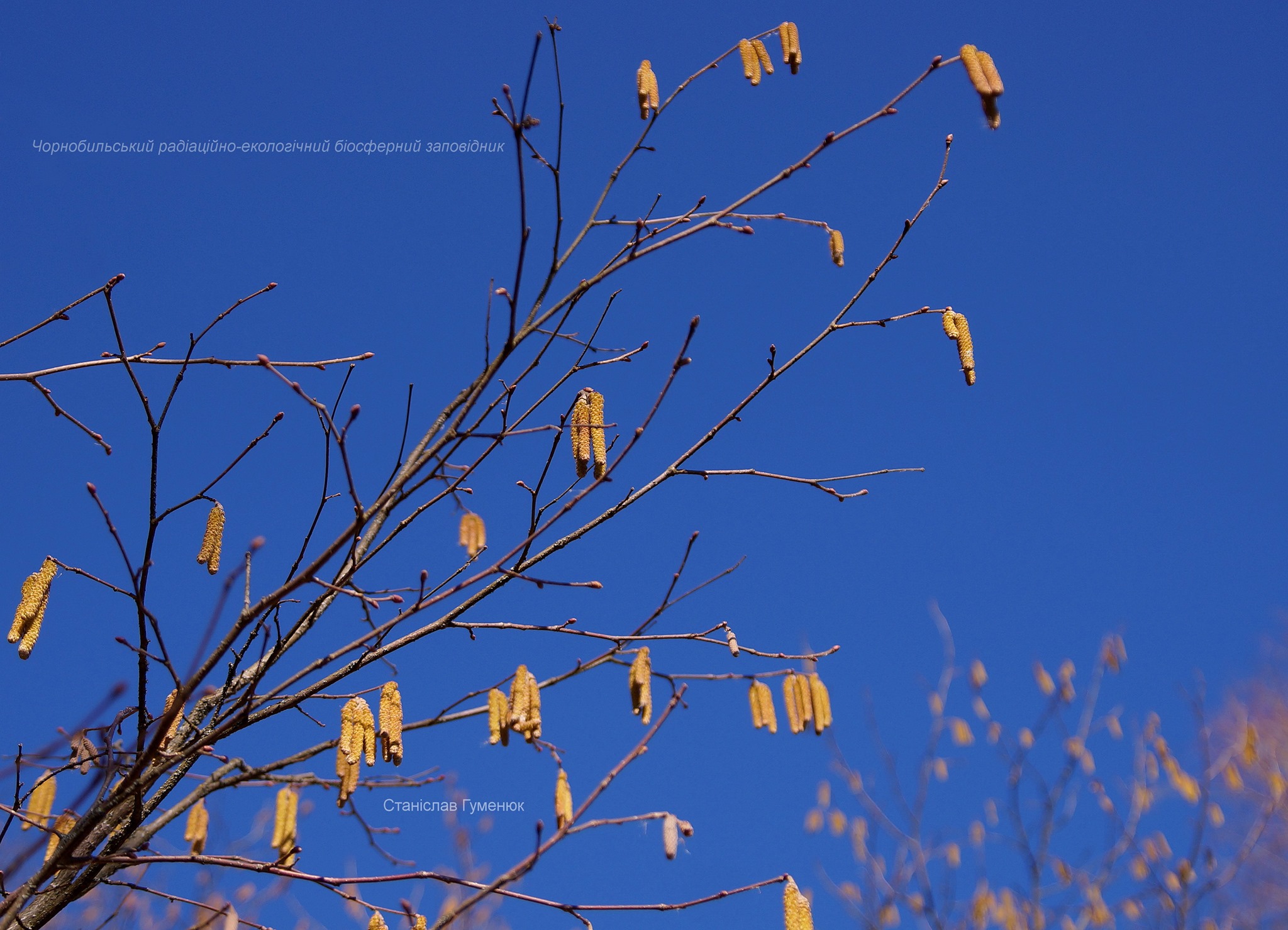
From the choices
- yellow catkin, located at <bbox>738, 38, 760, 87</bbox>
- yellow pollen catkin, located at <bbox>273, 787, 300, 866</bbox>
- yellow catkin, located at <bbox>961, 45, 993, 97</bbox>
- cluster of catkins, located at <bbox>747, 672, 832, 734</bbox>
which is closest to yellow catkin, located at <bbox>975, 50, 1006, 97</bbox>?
yellow catkin, located at <bbox>961, 45, 993, 97</bbox>

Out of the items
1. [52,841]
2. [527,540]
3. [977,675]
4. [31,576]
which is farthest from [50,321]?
[977,675]

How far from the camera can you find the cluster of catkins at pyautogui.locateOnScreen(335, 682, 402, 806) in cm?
220

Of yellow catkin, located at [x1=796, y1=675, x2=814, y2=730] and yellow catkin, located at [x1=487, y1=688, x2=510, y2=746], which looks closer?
yellow catkin, located at [x1=487, y1=688, x2=510, y2=746]

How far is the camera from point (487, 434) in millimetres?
2164

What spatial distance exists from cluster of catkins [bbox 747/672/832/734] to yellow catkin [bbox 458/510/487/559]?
0.84 meters

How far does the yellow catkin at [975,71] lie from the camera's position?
2197 mm

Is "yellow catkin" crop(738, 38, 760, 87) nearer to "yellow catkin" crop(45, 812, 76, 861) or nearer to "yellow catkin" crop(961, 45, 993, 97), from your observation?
"yellow catkin" crop(961, 45, 993, 97)

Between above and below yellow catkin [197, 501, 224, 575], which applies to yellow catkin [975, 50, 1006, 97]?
above

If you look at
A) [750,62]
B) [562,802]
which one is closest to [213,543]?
[562,802]

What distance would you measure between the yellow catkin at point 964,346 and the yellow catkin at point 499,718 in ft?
5.12

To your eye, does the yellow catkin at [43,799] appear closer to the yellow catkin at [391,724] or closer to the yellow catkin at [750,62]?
the yellow catkin at [391,724]

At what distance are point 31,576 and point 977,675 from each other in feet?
18.2

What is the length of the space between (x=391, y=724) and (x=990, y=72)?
2.02 meters

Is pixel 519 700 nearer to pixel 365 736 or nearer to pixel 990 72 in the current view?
pixel 365 736
